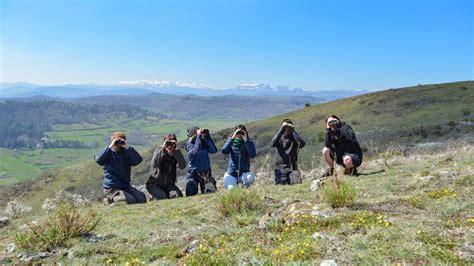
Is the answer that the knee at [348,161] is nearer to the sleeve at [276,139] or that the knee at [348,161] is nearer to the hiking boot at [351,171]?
the hiking boot at [351,171]

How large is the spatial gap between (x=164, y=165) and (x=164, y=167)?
5cm

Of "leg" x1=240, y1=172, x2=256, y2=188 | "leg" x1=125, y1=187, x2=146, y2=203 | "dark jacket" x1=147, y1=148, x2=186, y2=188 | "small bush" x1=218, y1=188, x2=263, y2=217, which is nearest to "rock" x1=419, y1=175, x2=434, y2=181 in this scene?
"small bush" x1=218, y1=188, x2=263, y2=217

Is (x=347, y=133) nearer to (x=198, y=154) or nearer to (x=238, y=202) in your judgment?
(x=198, y=154)

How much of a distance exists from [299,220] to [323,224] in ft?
1.01

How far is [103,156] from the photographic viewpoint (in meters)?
8.97

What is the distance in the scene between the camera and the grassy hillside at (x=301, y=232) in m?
3.64

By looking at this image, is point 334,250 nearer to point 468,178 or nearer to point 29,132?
point 468,178

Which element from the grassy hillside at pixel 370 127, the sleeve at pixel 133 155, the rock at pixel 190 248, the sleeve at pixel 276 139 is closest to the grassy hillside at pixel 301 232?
the rock at pixel 190 248

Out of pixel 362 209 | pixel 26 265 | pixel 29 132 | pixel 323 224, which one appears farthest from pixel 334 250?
pixel 29 132

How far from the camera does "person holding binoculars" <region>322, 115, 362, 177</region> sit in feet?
31.0

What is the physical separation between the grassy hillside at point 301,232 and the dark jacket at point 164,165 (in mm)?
2209

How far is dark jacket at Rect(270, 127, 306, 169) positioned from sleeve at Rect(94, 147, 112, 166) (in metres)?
4.06

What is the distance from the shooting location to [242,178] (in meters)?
9.97

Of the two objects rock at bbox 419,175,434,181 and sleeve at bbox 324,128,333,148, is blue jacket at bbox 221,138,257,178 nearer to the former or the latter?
sleeve at bbox 324,128,333,148
